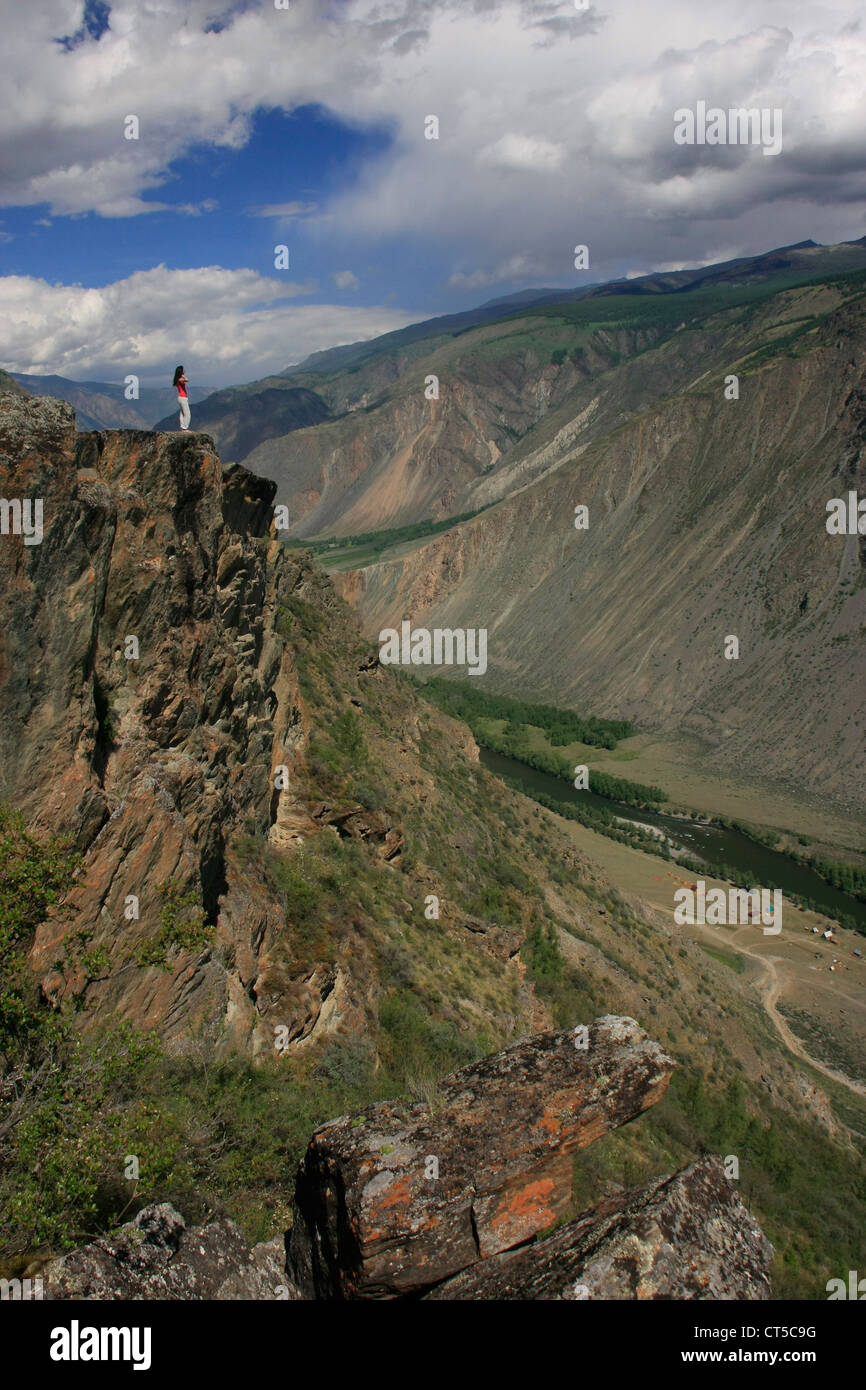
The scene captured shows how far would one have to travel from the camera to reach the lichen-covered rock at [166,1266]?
5734 millimetres

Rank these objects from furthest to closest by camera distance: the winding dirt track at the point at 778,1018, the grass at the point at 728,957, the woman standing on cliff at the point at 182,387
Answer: the grass at the point at 728,957 → the winding dirt track at the point at 778,1018 → the woman standing on cliff at the point at 182,387

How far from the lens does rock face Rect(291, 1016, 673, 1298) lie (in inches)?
257

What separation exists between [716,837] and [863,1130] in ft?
114

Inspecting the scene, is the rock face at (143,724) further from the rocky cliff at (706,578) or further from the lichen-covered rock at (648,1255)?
the rocky cliff at (706,578)

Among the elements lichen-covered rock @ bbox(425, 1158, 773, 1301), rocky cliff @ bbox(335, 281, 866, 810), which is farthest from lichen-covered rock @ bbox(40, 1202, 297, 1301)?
rocky cliff @ bbox(335, 281, 866, 810)

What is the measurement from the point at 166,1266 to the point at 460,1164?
242cm

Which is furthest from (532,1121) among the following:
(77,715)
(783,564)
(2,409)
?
(783,564)

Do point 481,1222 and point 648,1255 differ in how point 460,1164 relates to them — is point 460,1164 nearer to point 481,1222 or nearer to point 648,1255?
point 481,1222

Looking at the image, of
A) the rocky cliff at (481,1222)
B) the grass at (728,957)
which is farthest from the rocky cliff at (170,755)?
the grass at (728,957)

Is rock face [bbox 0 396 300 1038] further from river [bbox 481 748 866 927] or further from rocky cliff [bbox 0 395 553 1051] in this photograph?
river [bbox 481 748 866 927]

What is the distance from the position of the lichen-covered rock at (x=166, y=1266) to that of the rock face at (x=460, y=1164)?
1.96 ft

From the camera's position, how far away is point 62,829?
852 centimetres
